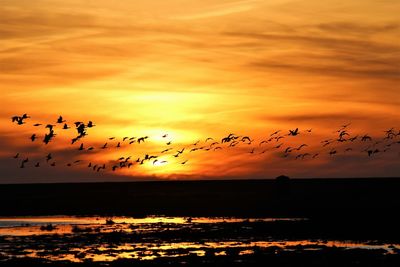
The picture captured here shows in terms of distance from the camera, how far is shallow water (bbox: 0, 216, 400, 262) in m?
47.7

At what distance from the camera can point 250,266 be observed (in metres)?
41.4

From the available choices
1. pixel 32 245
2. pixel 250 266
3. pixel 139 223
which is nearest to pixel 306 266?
pixel 250 266

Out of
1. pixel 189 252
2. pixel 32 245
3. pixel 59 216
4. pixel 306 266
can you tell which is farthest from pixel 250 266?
pixel 59 216

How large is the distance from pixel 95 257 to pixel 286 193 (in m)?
96.2

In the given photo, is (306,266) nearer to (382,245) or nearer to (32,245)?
(382,245)

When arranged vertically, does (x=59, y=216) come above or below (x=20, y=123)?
below

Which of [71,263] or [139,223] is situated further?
[139,223]

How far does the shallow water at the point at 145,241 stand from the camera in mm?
47656

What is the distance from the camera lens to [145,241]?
182 ft

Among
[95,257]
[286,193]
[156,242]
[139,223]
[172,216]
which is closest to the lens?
[95,257]

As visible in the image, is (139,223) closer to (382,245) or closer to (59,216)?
(59,216)

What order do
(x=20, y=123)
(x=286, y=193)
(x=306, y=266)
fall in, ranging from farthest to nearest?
(x=286, y=193) < (x=20, y=123) < (x=306, y=266)

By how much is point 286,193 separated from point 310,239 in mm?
84483

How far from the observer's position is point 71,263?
142ft
